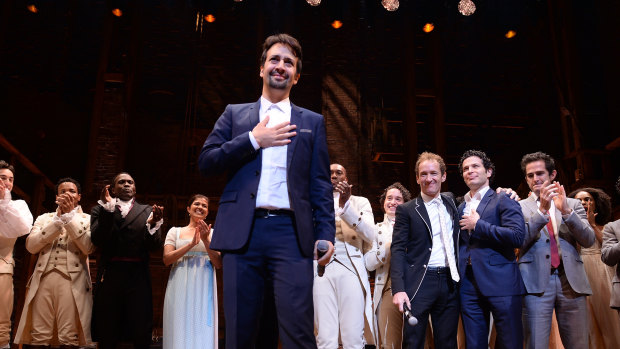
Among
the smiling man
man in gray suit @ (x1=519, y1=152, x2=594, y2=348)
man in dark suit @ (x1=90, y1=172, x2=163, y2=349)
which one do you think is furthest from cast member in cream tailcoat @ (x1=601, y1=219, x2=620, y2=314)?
the smiling man

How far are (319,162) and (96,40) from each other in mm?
9165

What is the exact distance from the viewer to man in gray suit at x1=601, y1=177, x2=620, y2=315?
391cm

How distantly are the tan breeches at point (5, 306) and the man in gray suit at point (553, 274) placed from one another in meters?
3.72

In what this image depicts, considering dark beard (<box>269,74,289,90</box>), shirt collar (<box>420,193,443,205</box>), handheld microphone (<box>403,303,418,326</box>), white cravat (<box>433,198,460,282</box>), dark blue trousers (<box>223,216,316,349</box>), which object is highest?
dark beard (<box>269,74,289,90</box>)

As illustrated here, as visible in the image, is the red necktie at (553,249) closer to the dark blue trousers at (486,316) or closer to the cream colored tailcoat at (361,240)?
the dark blue trousers at (486,316)

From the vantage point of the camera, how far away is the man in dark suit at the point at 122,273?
433cm

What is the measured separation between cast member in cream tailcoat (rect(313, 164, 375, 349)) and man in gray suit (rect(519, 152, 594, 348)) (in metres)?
1.11

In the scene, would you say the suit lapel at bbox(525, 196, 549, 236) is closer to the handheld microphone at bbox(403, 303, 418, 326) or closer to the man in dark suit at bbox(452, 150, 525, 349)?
the man in dark suit at bbox(452, 150, 525, 349)

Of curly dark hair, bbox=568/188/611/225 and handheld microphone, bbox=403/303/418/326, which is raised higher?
curly dark hair, bbox=568/188/611/225

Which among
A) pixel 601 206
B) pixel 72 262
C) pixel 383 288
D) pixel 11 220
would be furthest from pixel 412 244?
pixel 11 220

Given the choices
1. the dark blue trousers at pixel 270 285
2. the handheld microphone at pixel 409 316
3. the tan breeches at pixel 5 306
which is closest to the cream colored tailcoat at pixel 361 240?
the handheld microphone at pixel 409 316

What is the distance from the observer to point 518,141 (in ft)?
34.7

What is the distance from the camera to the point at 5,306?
14.8 feet

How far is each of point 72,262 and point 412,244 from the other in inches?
108
